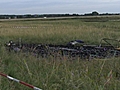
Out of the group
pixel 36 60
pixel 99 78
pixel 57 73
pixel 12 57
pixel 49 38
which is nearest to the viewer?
pixel 99 78

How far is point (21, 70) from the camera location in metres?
5.09

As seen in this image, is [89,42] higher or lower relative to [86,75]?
lower

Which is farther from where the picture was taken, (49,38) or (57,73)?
(49,38)

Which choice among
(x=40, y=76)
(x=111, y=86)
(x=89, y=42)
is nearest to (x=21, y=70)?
(x=40, y=76)

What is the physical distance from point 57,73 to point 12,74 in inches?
37.0

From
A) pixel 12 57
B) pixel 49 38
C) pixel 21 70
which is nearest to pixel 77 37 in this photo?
pixel 49 38

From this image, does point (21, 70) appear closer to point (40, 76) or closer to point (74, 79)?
point (40, 76)

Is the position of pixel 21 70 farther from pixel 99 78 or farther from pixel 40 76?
pixel 99 78

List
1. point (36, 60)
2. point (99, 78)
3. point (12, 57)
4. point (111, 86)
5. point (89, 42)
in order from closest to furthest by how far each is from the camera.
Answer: point (111, 86) → point (99, 78) → point (36, 60) → point (12, 57) → point (89, 42)

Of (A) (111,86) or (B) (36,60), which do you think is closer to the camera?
(A) (111,86)

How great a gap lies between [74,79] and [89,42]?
11.3m

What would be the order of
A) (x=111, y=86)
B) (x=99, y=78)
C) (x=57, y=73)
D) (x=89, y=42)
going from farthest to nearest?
(x=89, y=42) → (x=57, y=73) → (x=99, y=78) → (x=111, y=86)

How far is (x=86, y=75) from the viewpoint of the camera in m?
4.64

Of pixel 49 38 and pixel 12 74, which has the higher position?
pixel 12 74
